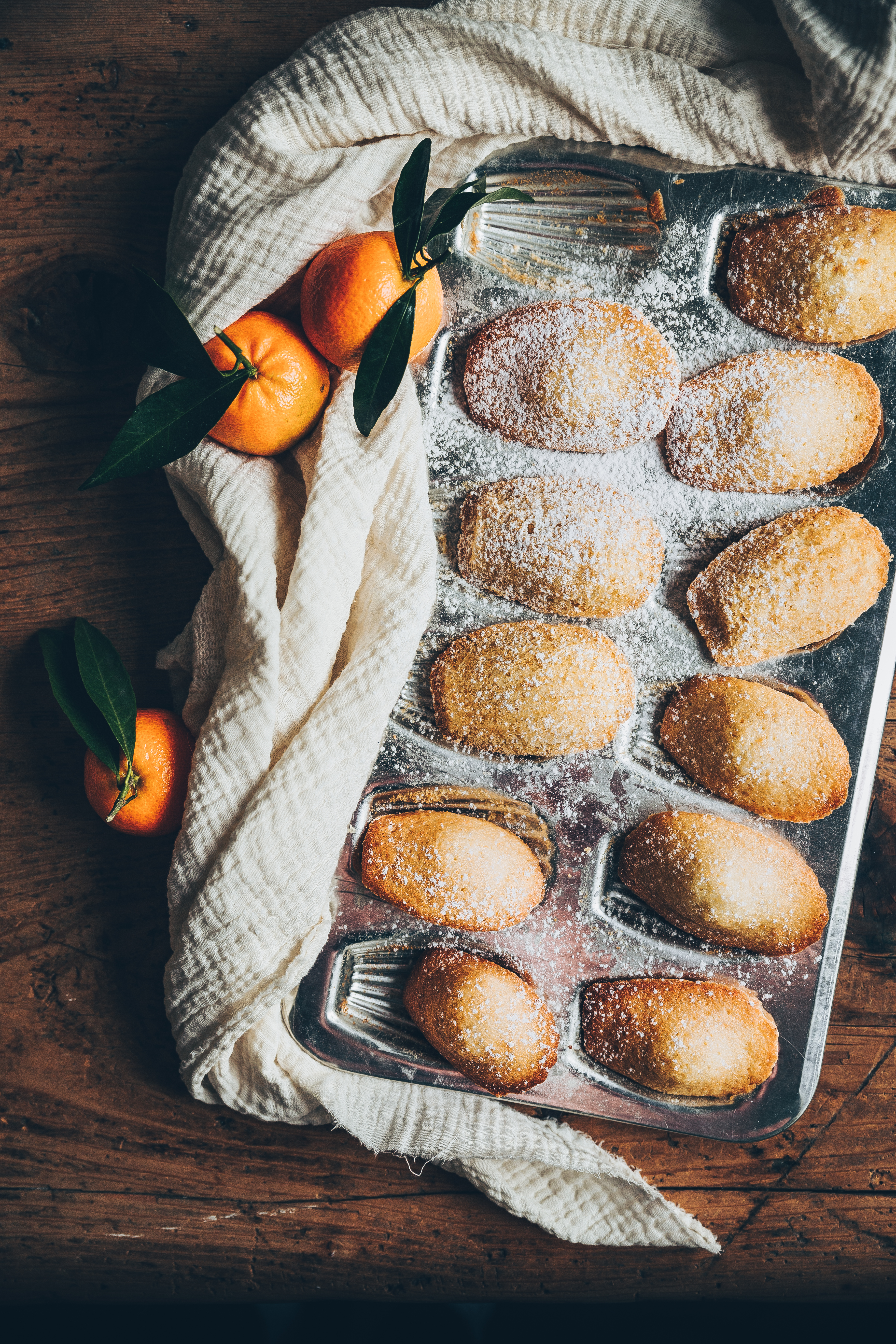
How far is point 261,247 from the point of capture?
0.73m

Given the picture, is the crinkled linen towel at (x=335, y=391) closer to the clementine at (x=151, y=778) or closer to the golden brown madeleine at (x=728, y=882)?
the clementine at (x=151, y=778)

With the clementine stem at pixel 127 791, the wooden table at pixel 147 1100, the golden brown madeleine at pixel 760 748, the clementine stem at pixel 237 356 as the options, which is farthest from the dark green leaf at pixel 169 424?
the golden brown madeleine at pixel 760 748

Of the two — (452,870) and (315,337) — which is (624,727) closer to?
(452,870)

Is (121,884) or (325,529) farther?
(121,884)

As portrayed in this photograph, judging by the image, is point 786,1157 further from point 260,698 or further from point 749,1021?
point 260,698

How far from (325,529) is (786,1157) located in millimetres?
807

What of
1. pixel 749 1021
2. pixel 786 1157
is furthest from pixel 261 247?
pixel 786 1157

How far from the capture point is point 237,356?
0.69m

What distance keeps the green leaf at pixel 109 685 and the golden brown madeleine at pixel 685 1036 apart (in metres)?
0.51

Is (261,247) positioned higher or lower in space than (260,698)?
higher

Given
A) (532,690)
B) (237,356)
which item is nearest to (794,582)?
(532,690)

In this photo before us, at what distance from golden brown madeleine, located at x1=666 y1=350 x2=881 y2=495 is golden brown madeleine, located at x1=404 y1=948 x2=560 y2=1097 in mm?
518

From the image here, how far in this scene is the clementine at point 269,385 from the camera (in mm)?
720

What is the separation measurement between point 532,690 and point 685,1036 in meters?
0.35
